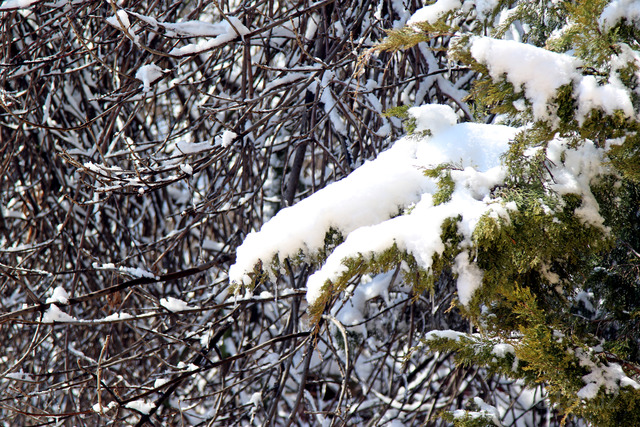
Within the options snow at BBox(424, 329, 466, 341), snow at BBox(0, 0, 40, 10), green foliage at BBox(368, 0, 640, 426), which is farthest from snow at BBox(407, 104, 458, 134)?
snow at BBox(0, 0, 40, 10)

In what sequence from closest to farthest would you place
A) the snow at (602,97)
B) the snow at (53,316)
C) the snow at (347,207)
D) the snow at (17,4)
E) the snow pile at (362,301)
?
1. the snow at (602,97)
2. the snow at (347,207)
3. the snow at (53,316)
4. the snow at (17,4)
5. the snow pile at (362,301)

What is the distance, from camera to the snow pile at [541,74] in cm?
132

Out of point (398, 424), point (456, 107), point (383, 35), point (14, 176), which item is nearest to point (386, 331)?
point (398, 424)

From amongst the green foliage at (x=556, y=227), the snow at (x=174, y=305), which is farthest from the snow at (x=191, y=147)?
the green foliage at (x=556, y=227)

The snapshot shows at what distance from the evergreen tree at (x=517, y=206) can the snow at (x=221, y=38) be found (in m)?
0.80

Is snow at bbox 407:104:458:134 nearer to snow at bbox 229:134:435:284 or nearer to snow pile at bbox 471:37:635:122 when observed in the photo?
snow at bbox 229:134:435:284

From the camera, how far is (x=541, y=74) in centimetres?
132

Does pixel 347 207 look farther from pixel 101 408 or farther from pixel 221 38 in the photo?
pixel 101 408

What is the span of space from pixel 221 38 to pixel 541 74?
124 centimetres

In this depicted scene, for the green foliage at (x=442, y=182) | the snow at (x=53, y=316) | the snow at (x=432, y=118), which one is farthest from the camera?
the snow at (x=53, y=316)

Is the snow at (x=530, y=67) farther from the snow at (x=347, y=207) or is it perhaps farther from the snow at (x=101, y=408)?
the snow at (x=101, y=408)

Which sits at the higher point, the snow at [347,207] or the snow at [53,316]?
the snow at [347,207]

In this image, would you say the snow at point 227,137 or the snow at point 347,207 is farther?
the snow at point 227,137

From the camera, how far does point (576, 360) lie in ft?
5.17
